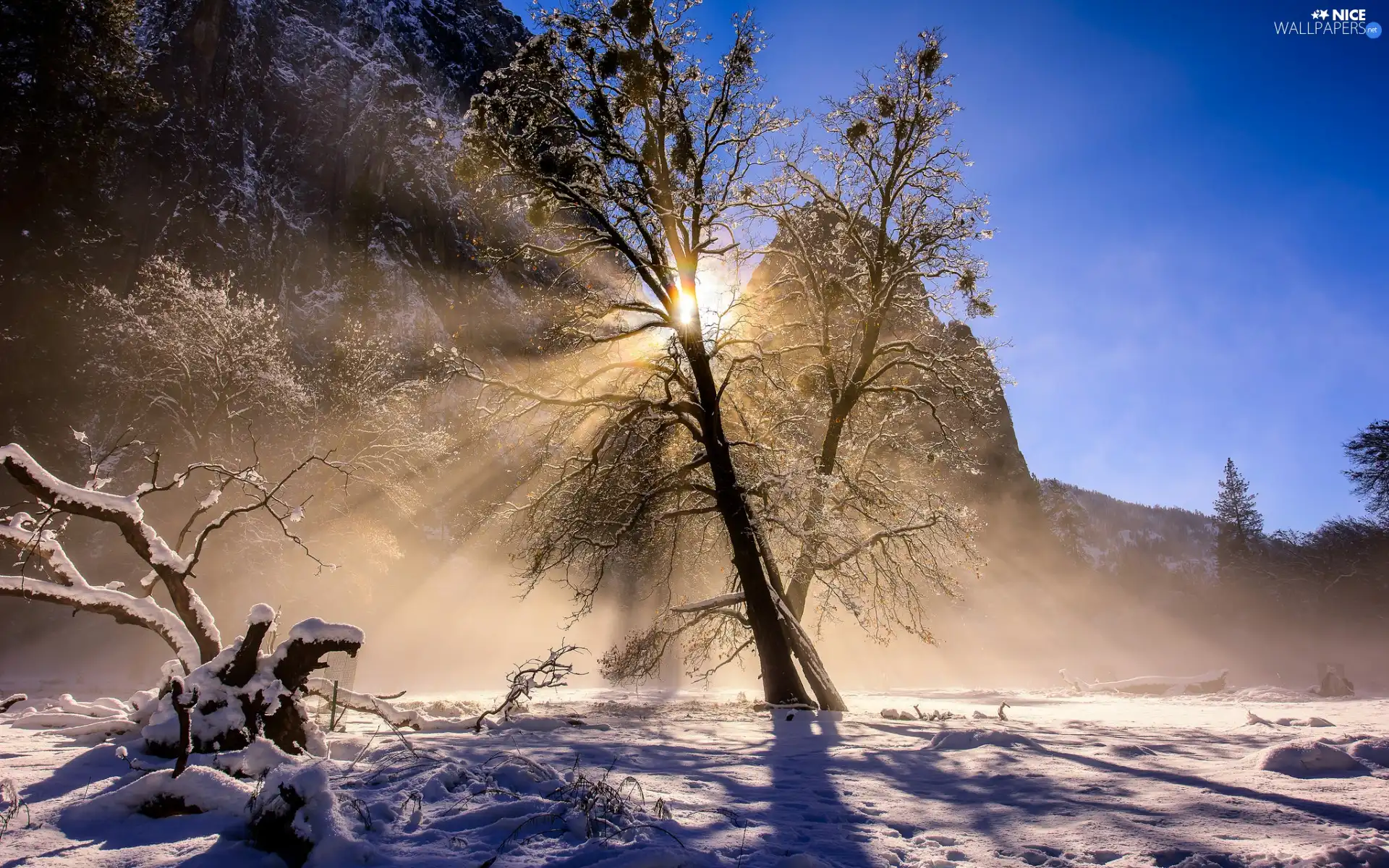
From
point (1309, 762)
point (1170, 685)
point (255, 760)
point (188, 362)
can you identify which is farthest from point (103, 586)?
point (1170, 685)

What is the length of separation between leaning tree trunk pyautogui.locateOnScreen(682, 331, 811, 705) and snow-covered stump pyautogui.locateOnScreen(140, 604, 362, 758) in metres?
4.99

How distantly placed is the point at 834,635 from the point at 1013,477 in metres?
24.5

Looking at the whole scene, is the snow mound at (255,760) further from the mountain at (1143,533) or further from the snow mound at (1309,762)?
the mountain at (1143,533)

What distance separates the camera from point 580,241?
842 centimetres

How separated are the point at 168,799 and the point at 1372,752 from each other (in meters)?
6.07

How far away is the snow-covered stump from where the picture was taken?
3473mm

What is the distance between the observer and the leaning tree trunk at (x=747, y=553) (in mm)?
7766

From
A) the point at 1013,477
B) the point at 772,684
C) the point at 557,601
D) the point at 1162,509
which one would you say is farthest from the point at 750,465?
the point at 1162,509

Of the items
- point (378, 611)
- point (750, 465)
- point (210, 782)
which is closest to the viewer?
point (210, 782)

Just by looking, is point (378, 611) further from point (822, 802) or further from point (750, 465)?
point (822, 802)

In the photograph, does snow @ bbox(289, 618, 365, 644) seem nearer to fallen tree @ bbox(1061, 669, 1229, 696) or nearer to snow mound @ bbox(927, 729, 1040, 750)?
snow mound @ bbox(927, 729, 1040, 750)

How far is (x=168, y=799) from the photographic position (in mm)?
2326

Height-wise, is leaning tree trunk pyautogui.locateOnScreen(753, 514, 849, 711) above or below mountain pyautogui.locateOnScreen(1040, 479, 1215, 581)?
below

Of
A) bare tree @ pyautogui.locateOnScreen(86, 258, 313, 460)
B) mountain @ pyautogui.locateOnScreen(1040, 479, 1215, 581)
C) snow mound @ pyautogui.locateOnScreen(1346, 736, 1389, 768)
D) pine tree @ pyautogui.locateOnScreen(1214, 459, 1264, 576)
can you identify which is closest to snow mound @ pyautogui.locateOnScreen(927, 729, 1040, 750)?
snow mound @ pyautogui.locateOnScreen(1346, 736, 1389, 768)
